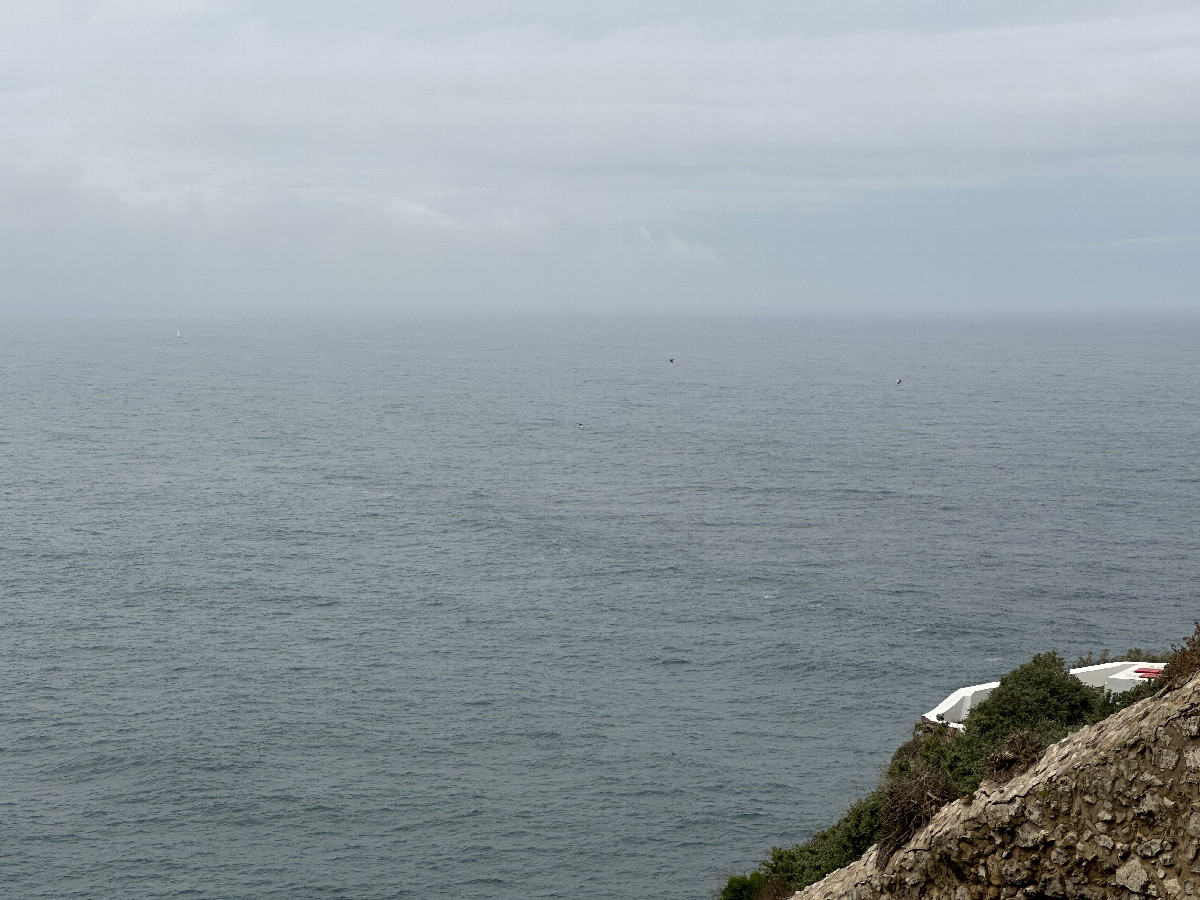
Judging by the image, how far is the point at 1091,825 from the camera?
16.1 meters

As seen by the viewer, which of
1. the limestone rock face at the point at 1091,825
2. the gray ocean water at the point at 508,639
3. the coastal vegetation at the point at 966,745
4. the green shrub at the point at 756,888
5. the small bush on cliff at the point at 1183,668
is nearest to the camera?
the limestone rock face at the point at 1091,825

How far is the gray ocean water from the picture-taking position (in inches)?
2116

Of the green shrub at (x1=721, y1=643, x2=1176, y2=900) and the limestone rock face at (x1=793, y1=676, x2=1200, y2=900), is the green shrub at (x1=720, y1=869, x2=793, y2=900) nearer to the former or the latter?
the green shrub at (x1=721, y1=643, x2=1176, y2=900)

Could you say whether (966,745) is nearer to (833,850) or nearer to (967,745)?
(967,745)

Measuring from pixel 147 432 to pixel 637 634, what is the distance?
105 meters

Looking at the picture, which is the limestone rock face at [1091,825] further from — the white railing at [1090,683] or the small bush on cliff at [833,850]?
the white railing at [1090,683]

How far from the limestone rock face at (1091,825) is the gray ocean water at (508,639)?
113 ft

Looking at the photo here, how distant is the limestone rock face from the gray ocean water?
34.4m

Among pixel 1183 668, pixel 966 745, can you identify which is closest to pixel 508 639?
pixel 966 745

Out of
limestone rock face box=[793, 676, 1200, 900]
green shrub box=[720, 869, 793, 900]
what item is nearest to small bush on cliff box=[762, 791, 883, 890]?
green shrub box=[720, 869, 793, 900]

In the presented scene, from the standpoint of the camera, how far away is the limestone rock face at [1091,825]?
50.6 ft

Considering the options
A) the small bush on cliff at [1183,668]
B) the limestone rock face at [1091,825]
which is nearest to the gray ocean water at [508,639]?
the limestone rock face at [1091,825]

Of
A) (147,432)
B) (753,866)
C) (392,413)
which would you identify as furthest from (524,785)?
(392,413)

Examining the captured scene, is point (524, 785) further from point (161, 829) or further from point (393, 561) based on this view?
point (393, 561)
